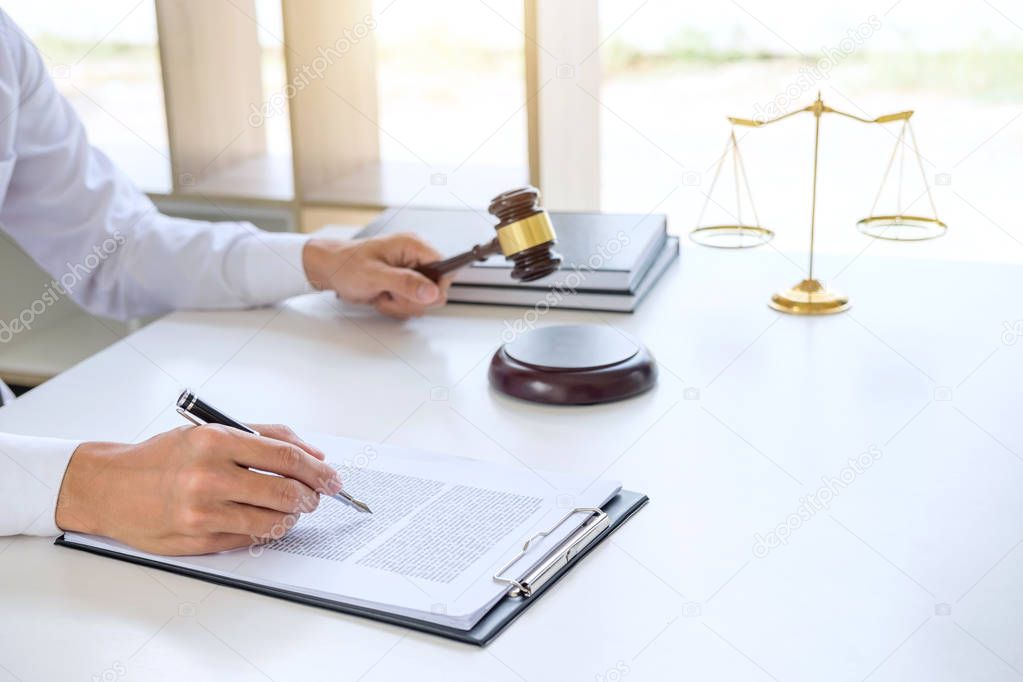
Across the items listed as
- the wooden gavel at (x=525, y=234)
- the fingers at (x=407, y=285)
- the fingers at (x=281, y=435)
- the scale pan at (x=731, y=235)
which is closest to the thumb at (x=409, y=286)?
the fingers at (x=407, y=285)

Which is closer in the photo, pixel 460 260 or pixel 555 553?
pixel 555 553

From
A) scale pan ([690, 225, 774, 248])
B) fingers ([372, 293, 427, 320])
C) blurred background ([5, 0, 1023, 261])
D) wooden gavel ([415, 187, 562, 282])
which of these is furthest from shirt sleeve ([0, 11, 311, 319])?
blurred background ([5, 0, 1023, 261])

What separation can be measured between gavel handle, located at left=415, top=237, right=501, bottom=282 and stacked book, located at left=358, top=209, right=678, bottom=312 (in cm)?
5

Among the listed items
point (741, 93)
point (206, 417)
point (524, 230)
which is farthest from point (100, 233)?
point (741, 93)

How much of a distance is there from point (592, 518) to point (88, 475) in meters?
0.46

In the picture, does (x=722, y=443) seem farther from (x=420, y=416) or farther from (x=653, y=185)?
(x=653, y=185)

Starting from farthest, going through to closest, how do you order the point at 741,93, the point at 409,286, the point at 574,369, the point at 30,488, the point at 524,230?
the point at 741,93
the point at 409,286
the point at 524,230
the point at 574,369
the point at 30,488

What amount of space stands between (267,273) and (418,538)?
→ 2.46ft

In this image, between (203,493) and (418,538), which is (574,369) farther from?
(203,493)

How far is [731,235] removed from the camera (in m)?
1.60

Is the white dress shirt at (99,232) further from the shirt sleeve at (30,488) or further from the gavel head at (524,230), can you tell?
the shirt sleeve at (30,488)

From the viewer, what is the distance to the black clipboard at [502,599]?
2.72 feet

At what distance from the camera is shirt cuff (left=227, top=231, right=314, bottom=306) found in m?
1.59

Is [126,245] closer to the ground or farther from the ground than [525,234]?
closer to the ground
